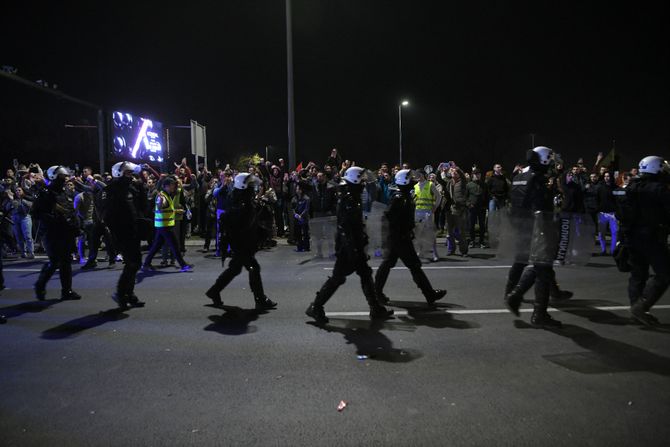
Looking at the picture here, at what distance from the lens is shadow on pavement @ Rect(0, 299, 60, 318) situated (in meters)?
7.41

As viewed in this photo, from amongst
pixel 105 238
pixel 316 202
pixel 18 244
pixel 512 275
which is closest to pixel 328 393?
pixel 512 275

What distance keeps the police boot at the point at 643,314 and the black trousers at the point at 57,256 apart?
8.06 meters

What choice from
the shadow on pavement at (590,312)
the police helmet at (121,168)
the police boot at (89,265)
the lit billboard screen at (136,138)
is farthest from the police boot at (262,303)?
the lit billboard screen at (136,138)

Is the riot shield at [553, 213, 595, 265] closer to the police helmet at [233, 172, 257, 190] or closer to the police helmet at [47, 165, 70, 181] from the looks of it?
the police helmet at [233, 172, 257, 190]

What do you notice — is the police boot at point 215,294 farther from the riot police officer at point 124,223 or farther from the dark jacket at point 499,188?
the dark jacket at point 499,188

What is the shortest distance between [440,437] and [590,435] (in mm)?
1015

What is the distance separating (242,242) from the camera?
730cm

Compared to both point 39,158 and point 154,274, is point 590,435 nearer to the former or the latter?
point 154,274

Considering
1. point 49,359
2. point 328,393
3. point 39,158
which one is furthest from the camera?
point 39,158

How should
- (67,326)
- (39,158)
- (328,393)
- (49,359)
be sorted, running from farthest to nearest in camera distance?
(39,158)
(67,326)
(49,359)
(328,393)

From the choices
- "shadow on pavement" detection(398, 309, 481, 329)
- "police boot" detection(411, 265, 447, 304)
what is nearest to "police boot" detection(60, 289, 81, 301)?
"shadow on pavement" detection(398, 309, 481, 329)

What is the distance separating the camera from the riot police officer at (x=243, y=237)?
7.26 metres

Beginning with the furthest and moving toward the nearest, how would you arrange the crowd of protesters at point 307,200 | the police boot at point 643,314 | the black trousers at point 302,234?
the black trousers at point 302,234 < the crowd of protesters at point 307,200 < the police boot at point 643,314

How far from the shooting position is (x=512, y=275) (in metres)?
7.11
